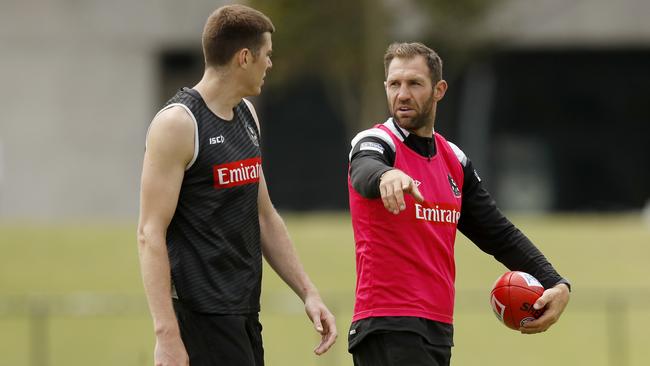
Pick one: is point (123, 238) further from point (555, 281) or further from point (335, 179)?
point (555, 281)

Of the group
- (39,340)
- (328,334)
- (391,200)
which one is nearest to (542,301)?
(328,334)

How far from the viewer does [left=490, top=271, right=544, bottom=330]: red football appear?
647 cm

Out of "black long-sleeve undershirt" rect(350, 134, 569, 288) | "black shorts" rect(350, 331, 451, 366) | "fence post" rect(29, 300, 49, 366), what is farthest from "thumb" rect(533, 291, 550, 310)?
"fence post" rect(29, 300, 49, 366)

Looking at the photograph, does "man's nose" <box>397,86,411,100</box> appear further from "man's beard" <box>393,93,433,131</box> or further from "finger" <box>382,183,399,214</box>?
"finger" <box>382,183,399,214</box>

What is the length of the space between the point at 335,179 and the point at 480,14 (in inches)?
254

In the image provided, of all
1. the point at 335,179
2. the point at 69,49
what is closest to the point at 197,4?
the point at 69,49

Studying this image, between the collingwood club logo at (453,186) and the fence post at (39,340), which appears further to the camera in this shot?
the fence post at (39,340)

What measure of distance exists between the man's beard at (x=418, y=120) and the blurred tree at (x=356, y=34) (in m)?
28.9

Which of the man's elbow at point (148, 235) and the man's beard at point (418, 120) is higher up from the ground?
the man's beard at point (418, 120)

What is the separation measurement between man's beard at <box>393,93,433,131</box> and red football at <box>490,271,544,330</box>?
2.98 feet

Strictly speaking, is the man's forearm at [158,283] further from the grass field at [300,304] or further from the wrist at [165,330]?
the grass field at [300,304]

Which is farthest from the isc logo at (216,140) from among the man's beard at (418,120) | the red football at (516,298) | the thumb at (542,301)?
the thumb at (542,301)

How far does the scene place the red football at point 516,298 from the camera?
6.47m

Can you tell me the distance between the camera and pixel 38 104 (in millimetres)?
36344
